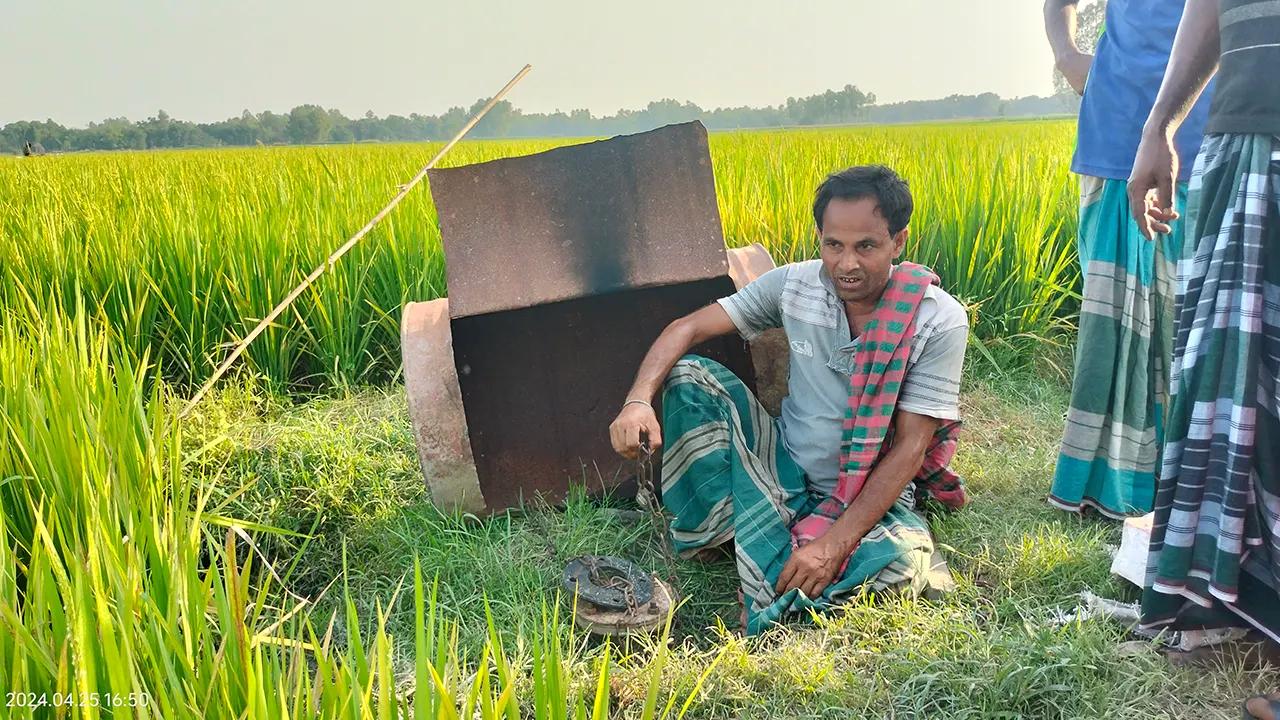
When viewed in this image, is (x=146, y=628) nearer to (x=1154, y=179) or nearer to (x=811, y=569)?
(x=811, y=569)

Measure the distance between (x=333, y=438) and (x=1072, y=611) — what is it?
2173 millimetres

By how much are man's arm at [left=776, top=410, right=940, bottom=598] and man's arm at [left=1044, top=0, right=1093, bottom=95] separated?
1.25 metres

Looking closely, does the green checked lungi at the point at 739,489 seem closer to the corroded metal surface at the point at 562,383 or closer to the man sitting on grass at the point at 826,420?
the man sitting on grass at the point at 826,420

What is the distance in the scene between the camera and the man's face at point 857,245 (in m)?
2.16

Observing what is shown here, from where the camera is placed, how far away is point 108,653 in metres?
1.06

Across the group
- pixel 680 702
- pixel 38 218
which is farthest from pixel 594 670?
pixel 38 218

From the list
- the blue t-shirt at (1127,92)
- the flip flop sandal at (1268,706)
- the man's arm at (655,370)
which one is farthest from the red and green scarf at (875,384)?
the flip flop sandal at (1268,706)

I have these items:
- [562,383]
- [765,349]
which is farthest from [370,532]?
[765,349]

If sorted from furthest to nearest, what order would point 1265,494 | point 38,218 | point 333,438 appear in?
1. point 38,218
2. point 333,438
3. point 1265,494

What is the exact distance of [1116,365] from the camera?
2.62 m

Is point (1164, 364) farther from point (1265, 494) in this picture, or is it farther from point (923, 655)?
point (923, 655)

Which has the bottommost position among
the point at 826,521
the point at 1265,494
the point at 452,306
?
the point at 826,521

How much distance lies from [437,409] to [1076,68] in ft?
6.87

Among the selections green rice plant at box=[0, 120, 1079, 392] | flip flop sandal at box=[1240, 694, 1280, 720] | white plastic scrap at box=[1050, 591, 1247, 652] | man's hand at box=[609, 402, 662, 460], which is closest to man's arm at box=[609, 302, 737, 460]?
man's hand at box=[609, 402, 662, 460]
